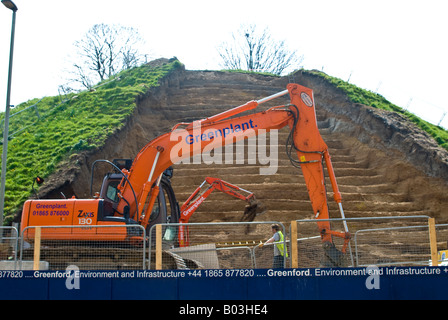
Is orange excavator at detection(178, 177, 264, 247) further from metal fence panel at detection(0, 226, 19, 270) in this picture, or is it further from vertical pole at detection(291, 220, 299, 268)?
vertical pole at detection(291, 220, 299, 268)

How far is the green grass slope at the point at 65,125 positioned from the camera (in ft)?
72.6

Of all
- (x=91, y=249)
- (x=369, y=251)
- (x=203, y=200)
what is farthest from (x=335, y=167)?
(x=91, y=249)

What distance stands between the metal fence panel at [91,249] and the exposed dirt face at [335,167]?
7.81 meters

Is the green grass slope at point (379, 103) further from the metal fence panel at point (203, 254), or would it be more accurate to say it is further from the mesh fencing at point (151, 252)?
the metal fence panel at point (203, 254)

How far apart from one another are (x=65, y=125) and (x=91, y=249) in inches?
677

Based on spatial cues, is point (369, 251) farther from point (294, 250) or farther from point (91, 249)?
point (91, 249)

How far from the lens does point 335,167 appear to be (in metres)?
23.9

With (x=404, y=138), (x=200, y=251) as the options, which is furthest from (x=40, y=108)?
(x=200, y=251)

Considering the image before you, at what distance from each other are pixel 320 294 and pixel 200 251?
17.2ft

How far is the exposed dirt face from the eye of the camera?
20.5 metres

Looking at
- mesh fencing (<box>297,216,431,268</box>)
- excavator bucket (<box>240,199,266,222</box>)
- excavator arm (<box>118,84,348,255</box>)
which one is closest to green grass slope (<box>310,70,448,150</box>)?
excavator bucket (<box>240,199,266,222</box>)

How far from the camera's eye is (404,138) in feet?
79.0
